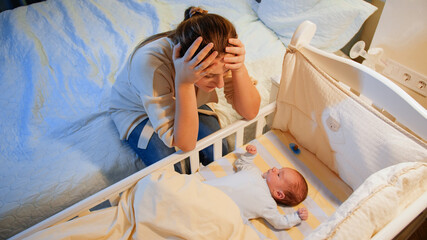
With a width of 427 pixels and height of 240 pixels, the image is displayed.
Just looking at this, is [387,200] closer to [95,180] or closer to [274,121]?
[274,121]

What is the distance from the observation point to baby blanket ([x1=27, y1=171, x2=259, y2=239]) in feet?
2.65

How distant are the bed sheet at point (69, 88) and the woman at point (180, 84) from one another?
0.55ft

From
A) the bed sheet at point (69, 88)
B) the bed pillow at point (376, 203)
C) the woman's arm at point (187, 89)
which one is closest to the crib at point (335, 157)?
the bed pillow at point (376, 203)

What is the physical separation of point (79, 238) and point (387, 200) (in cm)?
83

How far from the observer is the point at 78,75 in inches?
60.2

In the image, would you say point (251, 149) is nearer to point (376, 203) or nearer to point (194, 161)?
point (194, 161)

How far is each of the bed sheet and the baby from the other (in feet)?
1.17

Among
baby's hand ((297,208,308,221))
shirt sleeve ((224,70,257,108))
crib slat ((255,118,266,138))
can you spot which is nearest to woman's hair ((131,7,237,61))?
shirt sleeve ((224,70,257,108))

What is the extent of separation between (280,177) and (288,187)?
59 millimetres

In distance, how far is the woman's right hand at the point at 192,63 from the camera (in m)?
0.68

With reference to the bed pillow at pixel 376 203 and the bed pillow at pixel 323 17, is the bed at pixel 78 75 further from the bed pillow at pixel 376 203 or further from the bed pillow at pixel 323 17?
the bed pillow at pixel 376 203

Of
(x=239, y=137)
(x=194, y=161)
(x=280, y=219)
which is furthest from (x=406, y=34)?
(x=194, y=161)

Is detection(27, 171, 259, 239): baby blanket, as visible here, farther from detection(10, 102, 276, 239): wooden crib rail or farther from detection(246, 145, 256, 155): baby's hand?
detection(246, 145, 256, 155): baby's hand

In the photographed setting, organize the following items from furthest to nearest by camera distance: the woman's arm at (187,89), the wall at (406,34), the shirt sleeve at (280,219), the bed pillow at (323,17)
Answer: the bed pillow at (323,17), the wall at (406,34), the shirt sleeve at (280,219), the woman's arm at (187,89)
